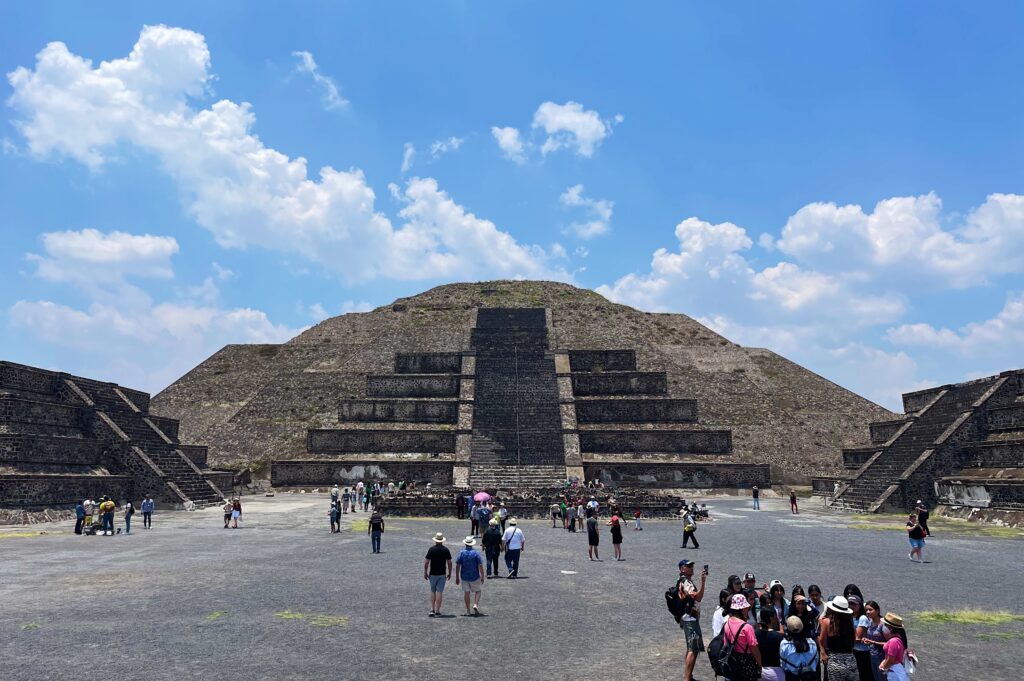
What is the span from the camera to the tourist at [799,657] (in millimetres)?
6215

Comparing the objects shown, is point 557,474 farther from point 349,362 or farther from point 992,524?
point 349,362

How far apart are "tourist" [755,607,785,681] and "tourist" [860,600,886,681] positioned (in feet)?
3.27

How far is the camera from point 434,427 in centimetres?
4447

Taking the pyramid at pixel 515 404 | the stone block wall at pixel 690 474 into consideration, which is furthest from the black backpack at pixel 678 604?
the stone block wall at pixel 690 474

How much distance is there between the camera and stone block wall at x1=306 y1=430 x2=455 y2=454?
4331 cm

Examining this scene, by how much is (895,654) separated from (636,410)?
135 feet

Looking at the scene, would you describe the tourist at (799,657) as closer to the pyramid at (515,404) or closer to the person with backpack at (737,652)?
the person with backpack at (737,652)

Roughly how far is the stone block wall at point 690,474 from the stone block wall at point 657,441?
220 cm

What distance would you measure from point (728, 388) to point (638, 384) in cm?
856

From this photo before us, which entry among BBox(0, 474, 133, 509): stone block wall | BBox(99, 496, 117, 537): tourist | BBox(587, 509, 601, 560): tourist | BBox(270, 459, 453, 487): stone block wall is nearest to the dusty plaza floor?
BBox(587, 509, 601, 560): tourist

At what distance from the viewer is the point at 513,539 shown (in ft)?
50.0

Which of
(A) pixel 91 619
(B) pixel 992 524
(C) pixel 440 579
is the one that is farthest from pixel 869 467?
(A) pixel 91 619

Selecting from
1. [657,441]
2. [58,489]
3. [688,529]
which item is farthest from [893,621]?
[657,441]

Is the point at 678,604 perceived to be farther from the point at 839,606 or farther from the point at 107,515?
the point at 107,515
